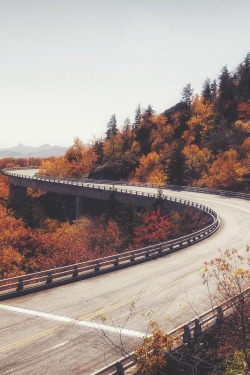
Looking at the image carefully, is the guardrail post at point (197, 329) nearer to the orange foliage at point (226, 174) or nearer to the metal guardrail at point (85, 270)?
the metal guardrail at point (85, 270)

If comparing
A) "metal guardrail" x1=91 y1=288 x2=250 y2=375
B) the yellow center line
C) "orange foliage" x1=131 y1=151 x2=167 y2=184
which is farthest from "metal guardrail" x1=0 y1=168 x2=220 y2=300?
"orange foliage" x1=131 y1=151 x2=167 y2=184

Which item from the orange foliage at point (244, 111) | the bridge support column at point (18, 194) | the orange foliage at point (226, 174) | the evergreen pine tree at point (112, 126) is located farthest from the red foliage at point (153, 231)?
the evergreen pine tree at point (112, 126)

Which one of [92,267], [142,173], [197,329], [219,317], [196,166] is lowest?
[92,267]

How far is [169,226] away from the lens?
37344 mm

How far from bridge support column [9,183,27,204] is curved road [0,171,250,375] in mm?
69093

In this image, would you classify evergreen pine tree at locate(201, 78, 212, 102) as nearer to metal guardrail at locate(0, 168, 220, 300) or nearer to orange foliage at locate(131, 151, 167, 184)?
orange foliage at locate(131, 151, 167, 184)

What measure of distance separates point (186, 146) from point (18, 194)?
49.8 m

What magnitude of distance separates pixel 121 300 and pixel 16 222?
34.9 meters

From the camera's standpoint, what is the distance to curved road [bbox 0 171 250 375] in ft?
31.3

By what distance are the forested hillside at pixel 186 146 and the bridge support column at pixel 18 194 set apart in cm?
1089

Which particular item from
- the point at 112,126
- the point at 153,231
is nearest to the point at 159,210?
the point at 153,231

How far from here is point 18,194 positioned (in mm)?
81938

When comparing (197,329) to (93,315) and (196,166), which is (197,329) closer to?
(93,315)

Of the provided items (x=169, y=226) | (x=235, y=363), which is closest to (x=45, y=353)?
(x=235, y=363)
